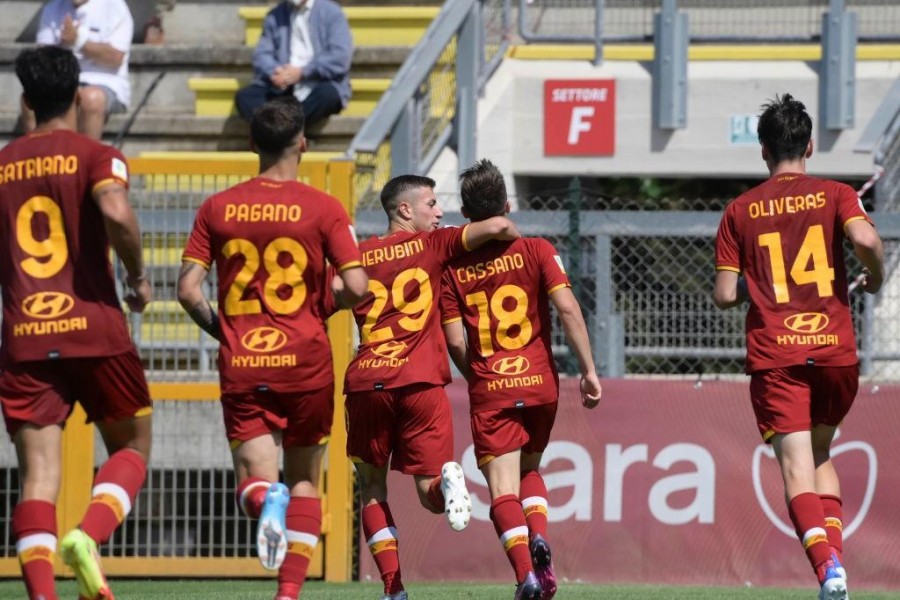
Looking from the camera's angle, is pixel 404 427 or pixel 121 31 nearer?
pixel 404 427

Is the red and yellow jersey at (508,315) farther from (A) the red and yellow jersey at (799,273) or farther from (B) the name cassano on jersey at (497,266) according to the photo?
(A) the red and yellow jersey at (799,273)

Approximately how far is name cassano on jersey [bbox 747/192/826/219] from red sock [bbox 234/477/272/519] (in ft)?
7.74

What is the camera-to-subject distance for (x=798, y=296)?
22.4ft

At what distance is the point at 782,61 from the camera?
42.9 ft

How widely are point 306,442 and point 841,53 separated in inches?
302

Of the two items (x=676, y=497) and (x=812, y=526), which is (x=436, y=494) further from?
(x=676, y=497)

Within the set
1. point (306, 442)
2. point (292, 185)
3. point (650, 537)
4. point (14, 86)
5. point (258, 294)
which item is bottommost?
point (650, 537)

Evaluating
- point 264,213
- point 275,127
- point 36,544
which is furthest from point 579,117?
point 36,544

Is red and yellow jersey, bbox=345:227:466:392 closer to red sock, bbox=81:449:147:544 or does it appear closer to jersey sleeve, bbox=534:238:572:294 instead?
jersey sleeve, bbox=534:238:572:294

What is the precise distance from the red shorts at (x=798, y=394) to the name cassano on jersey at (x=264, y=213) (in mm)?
2110

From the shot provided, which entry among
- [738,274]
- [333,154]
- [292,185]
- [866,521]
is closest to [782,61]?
[333,154]

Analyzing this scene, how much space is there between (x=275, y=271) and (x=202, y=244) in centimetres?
34

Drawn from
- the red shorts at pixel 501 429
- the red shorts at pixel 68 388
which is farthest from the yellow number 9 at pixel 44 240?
the red shorts at pixel 501 429

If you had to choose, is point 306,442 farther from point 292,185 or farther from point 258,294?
point 292,185
